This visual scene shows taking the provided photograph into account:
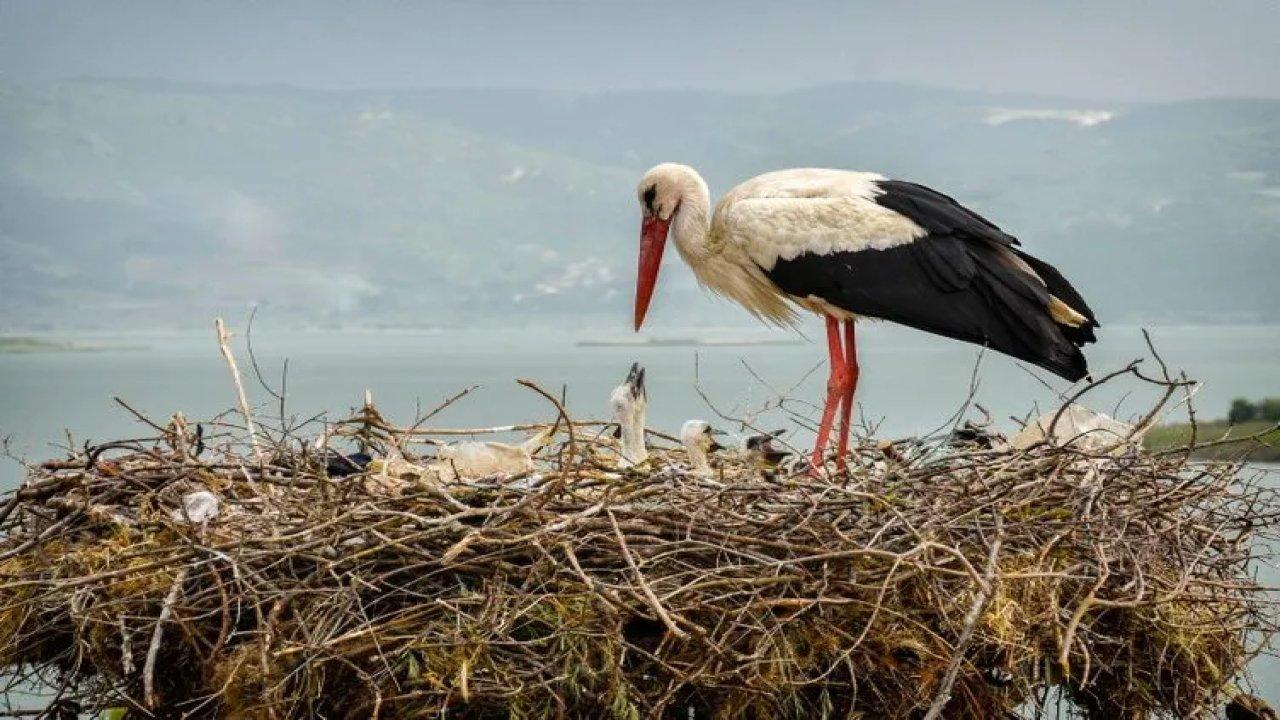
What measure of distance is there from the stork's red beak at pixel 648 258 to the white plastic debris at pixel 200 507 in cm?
244

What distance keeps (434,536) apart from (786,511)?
1010mm

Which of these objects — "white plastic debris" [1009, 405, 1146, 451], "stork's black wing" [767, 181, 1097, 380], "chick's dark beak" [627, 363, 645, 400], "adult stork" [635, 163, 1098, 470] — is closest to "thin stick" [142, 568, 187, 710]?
"chick's dark beak" [627, 363, 645, 400]

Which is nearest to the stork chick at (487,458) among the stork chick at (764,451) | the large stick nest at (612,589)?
the large stick nest at (612,589)

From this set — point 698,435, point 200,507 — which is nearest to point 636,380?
point 698,435

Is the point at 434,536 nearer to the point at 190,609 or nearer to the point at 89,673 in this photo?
the point at 190,609

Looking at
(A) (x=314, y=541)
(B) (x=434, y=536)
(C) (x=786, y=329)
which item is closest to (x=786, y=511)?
(B) (x=434, y=536)

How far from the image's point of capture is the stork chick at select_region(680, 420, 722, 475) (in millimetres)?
5902

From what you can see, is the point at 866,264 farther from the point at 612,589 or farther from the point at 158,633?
the point at 158,633

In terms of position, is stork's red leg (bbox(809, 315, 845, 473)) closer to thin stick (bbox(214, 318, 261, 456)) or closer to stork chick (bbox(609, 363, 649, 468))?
stork chick (bbox(609, 363, 649, 468))

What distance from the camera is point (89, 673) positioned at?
208 inches

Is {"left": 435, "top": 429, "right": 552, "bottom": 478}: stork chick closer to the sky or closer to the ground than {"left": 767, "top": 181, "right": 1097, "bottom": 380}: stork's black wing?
closer to the ground

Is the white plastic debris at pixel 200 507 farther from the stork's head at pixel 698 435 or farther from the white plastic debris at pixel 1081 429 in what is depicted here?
the white plastic debris at pixel 1081 429

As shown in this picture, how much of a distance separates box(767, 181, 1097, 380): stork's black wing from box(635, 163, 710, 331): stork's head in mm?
551

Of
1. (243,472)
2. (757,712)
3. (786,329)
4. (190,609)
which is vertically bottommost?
(757,712)
